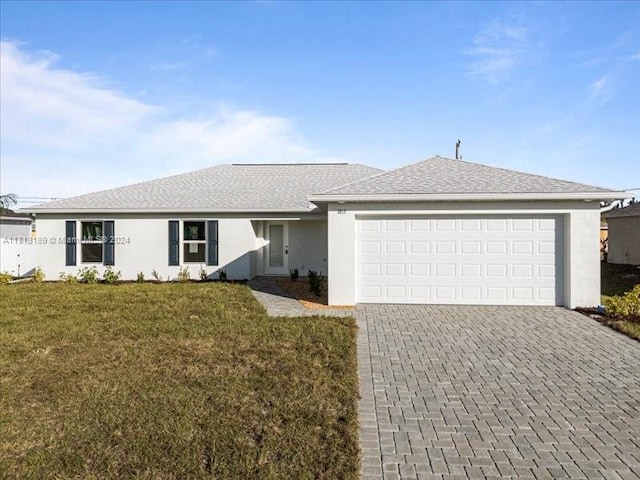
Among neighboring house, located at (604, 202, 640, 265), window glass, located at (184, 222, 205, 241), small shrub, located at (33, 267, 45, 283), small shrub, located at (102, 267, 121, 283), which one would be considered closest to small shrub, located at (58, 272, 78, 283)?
small shrub, located at (33, 267, 45, 283)

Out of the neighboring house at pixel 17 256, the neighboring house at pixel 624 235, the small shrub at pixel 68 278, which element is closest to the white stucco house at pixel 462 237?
the small shrub at pixel 68 278

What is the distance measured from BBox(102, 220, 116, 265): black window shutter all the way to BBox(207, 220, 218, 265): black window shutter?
3722mm

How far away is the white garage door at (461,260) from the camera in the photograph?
35.5 ft

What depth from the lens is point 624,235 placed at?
74.3 feet

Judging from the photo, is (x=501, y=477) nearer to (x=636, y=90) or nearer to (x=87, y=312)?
(x=87, y=312)

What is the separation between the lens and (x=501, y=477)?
11.5ft

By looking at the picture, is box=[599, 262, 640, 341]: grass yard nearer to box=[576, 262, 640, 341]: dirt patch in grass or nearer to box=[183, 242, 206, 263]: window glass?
box=[576, 262, 640, 341]: dirt patch in grass

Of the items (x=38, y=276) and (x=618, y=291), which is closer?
(x=618, y=291)

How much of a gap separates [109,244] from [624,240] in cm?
2531

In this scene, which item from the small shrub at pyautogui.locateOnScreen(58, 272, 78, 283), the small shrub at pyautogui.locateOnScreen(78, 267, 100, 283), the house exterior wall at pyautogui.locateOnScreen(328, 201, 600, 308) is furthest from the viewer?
the small shrub at pyautogui.locateOnScreen(78, 267, 100, 283)

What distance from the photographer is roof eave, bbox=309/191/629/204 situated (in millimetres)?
10266

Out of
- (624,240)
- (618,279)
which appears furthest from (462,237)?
(624,240)

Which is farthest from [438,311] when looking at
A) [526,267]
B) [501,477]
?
[501,477]

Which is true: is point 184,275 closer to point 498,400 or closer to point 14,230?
point 498,400
